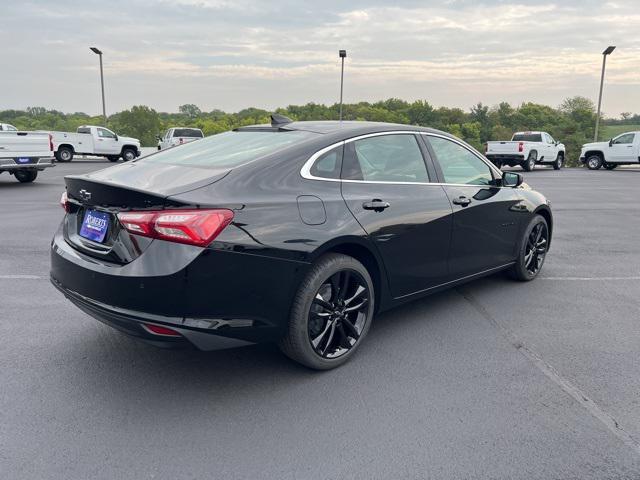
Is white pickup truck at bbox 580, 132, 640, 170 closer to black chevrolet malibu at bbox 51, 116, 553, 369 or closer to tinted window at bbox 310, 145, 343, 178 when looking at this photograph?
black chevrolet malibu at bbox 51, 116, 553, 369

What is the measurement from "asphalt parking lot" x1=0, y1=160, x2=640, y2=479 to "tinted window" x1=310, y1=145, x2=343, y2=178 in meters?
1.29

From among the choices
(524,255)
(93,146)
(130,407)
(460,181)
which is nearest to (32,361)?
(130,407)

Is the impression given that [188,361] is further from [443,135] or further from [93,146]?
[93,146]

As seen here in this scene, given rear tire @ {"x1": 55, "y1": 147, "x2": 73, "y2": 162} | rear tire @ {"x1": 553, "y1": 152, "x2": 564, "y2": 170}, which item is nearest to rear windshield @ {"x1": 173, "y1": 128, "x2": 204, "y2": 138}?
rear tire @ {"x1": 55, "y1": 147, "x2": 73, "y2": 162}

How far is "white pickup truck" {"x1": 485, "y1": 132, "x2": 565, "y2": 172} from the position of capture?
981 inches

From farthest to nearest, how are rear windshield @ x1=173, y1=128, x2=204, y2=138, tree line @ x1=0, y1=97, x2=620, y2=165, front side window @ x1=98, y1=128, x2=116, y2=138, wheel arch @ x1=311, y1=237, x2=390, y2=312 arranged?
tree line @ x1=0, y1=97, x2=620, y2=165 < rear windshield @ x1=173, y1=128, x2=204, y2=138 < front side window @ x1=98, y1=128, x2=116, y2=138 < wheel arch @ x1=311, y1=237, x2=390, y2=312

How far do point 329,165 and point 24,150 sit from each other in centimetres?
1318

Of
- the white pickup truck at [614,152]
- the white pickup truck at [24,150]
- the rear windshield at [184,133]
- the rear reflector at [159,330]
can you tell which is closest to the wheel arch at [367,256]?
the rear reflector at [159,330]

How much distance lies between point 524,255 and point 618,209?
7926mm

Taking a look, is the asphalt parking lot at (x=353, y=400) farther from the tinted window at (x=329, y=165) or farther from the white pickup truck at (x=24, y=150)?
the white pickup truck at (x=24, y=150)

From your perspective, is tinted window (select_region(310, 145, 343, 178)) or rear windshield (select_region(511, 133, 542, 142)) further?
rear windshield (select_region(511, 133, 542, 142))

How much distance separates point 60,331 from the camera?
13.7 feet

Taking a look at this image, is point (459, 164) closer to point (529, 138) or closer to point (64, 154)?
point (529, 138)

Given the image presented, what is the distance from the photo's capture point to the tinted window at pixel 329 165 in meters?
3.54
